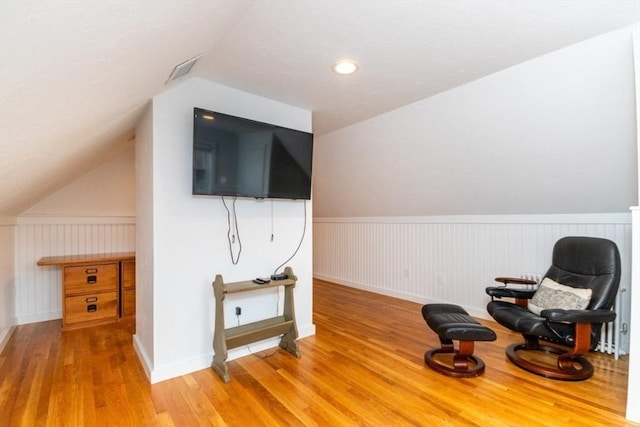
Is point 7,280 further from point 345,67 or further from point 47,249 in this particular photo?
point 345,67

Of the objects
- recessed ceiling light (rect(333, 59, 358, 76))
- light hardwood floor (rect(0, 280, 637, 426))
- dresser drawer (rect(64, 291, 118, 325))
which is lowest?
light hardwood floor (rect(0, 280, 637, 426))

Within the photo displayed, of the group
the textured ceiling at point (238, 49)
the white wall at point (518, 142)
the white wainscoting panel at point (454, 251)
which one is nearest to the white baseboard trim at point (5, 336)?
the textured ceiling at point (238, 49)

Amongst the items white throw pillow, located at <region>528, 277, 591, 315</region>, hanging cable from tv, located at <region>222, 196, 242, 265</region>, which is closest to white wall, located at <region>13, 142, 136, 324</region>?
hanging cable from tv, located at <region>222, 196, 242, 265</region>

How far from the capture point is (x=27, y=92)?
103cm

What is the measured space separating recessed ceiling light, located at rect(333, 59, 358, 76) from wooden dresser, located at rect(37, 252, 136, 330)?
124 inches

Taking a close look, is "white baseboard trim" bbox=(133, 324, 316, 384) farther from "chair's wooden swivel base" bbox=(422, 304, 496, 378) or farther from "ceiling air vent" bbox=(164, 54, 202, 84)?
"ceiling air vent" bbox=(164, 54, 202, 84)

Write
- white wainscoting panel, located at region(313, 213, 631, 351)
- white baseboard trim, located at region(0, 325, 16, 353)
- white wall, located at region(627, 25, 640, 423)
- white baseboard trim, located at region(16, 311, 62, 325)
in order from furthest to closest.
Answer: white baseboard trim, located at region(16, 311, 62, 325), white wainscoting panel, located at region(313, 213, 631, 351), white baseboard trim, located at region(0, 325, 16, 353), white wall, located at region(627, 25, 640, 423)

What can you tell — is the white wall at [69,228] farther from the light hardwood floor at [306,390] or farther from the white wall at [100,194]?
the light hardwood floor at [306,390]

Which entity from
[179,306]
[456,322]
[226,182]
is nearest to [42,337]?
[179,306]

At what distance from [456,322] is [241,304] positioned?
1.83 metres

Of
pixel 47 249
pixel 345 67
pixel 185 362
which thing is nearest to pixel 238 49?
pixel 345 67

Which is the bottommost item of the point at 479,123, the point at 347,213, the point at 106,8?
the point at 347,213

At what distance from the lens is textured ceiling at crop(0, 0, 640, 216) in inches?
36.7

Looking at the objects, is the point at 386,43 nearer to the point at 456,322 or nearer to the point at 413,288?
the point at 456,322
